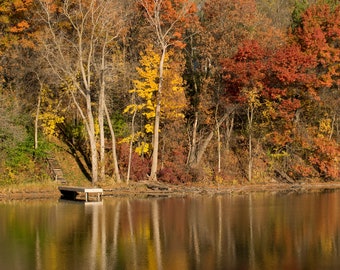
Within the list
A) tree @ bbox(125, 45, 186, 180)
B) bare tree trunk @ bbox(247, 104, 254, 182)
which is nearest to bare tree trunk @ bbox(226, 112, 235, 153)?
bare tree trunk @ bbox(247, 104, 254, 182)

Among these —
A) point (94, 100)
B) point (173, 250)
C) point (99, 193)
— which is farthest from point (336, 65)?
point (173, 250)

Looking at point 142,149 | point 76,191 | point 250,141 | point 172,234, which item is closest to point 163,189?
point 142,149

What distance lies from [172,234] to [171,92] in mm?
18957

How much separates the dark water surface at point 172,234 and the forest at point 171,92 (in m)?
6.63

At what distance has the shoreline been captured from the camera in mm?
37875

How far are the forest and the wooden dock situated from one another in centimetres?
238

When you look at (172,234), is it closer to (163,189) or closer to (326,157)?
(163,189)

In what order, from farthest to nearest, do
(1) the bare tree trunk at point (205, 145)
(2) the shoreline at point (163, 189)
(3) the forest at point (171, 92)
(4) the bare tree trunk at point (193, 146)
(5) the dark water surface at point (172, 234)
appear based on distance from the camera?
(4) the bare tree trunk at point (193, 146), (1) the bare tree trunk at point (205, 145), (3) the forest at point (171, 92), (2) the shoreline at point (163, 189), (5) the dark water surface at point (172, 234)

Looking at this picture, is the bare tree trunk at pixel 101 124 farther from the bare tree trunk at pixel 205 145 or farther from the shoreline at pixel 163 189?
the bare tree trunk at pixel 205 145

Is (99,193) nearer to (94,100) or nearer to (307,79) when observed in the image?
(94,100)

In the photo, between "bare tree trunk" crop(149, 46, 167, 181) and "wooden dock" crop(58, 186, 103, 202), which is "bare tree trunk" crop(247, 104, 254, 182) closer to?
"bare tree trunk" crop(149, 46, 167, 181)

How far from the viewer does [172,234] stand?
26391mm

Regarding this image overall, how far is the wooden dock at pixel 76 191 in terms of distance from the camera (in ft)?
117

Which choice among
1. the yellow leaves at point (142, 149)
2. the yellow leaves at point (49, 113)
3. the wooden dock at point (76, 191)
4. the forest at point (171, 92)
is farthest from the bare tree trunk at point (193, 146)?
the wooden dock at point (76, 191)
